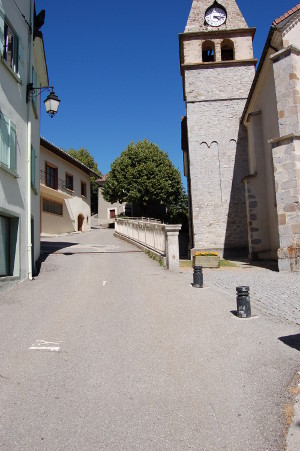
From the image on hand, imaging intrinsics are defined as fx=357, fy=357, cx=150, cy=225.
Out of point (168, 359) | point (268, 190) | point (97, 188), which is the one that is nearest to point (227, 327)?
point (168, 359)

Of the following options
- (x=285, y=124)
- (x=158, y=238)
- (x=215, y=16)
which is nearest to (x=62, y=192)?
(x=215, y=16)

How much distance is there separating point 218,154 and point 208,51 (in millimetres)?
7397

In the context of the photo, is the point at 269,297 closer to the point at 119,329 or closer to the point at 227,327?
the point at 227,327

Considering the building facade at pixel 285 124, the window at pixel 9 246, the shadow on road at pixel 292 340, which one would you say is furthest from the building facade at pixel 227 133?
the shadow on road at pixel 292 340

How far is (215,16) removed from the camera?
71.4ft

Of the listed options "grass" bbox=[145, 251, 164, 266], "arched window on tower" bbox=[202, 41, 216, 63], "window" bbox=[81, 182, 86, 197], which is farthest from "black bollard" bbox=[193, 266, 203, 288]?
"window" bbox=[81, 182, 86, 197]

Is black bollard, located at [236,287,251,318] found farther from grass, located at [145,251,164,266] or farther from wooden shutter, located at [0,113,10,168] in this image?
grass, located at [145,251,164,266]

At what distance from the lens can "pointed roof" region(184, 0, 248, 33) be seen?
70.2 feet

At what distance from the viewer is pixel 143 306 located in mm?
6938

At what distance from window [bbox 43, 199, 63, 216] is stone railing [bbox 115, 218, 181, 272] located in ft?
28.3

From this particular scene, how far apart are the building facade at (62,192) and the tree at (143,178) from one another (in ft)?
17.0

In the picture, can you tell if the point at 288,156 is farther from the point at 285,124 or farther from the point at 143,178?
the point at 143,178

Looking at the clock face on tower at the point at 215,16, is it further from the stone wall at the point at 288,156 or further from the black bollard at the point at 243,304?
the black bollard at the point at 243,304

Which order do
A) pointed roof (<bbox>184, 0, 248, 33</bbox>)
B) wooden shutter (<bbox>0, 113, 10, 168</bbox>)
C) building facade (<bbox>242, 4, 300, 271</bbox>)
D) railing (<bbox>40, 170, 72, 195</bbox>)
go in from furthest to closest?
railing (<bbox>40, 170, 72, 195</bbox>), pointed roof (<bbox>184, 0, 248, 33</bbox>), building facade (<bbox>242, 4, 300, 271</bbox>), wooden shutter (<bbox>0, 113, 10, 168</bbox>)
